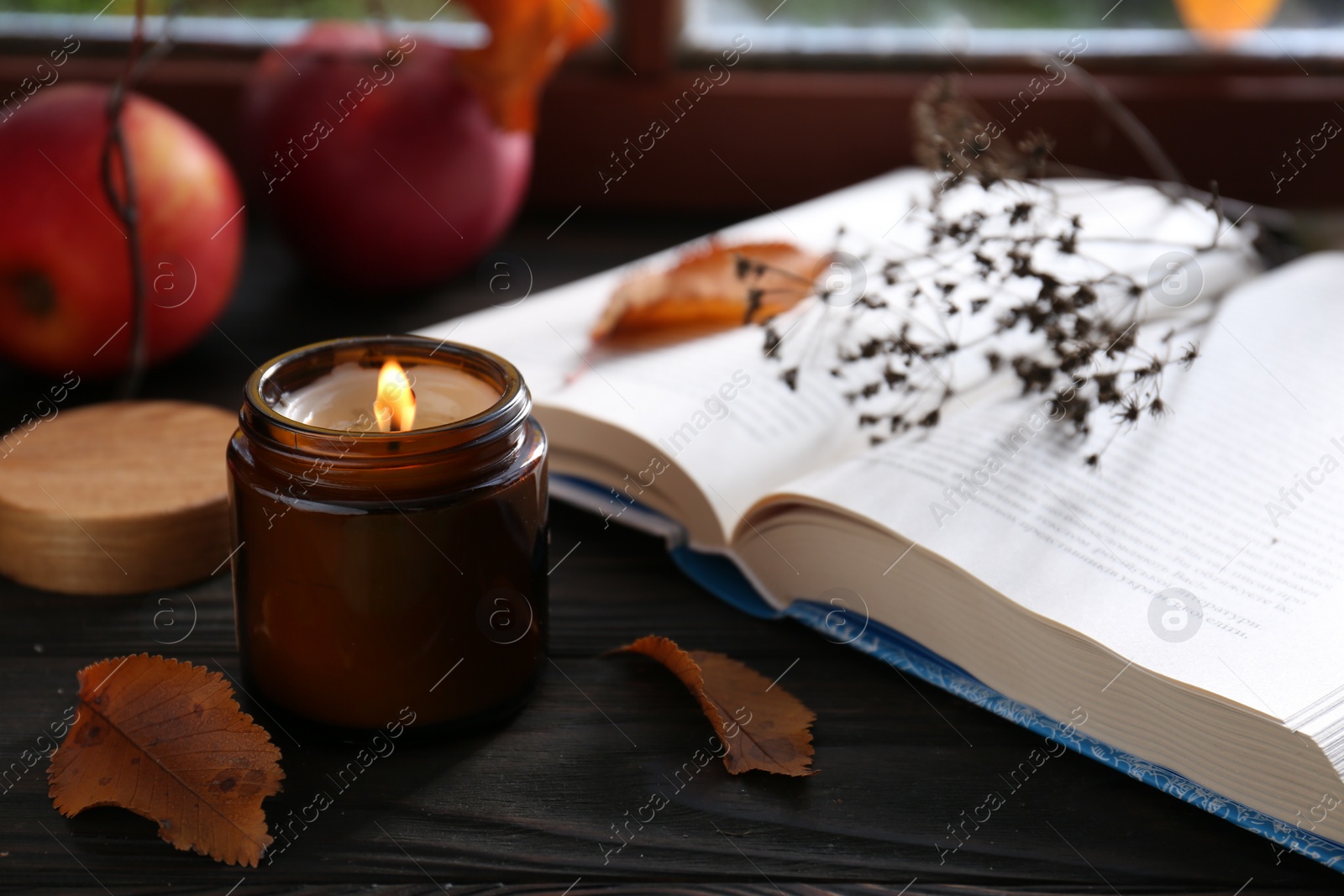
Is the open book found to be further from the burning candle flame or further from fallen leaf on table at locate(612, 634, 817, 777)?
→ the burning candle flame

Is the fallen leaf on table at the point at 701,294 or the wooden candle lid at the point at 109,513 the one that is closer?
the wooden candle lid at the point at 109,513

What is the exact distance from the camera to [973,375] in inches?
31.4

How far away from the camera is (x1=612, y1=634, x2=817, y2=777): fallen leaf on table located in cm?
55

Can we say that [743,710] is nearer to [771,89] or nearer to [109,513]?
[109,513]

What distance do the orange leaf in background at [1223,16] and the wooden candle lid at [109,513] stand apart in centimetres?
106

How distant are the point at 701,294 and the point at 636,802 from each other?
451mm

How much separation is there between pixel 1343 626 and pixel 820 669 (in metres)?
0.25

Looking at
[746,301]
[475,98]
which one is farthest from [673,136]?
[746,301]

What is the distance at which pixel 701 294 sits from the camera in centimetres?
88

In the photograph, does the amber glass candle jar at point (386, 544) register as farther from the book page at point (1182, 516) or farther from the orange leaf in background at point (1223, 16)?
the orange leaf in background at point (1223, 16)

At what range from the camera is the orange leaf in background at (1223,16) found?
1204 mm

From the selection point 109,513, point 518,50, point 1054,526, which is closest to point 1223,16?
point 518,50

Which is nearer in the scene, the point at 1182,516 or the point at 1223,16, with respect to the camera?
the point at 1182,516

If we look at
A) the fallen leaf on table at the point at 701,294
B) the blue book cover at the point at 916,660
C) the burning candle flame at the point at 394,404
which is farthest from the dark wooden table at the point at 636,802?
the fallen leaf on table at the point at 701,294
